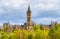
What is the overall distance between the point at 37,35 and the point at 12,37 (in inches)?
437

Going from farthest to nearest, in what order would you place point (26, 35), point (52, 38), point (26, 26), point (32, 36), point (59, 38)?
point (26, 26)
point (26, 35)
point (32, 36)
point (52, 38)
point (59, 38)

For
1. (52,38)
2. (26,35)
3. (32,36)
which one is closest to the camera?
(52,38)

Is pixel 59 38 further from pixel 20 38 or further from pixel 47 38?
pixel 20 38

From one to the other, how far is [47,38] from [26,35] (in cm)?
1221

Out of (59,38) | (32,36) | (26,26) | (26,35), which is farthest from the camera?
(26,26)

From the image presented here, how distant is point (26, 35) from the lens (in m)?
103

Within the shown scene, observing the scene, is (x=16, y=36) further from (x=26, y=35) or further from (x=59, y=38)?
(x=59, y=38)

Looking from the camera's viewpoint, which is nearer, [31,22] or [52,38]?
[52,38]

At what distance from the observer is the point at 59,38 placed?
278ft

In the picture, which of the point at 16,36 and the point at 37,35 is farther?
the point at 16,36

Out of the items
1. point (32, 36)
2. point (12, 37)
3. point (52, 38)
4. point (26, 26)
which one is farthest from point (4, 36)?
point (26, 26)

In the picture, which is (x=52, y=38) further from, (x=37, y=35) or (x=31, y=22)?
(x=31, y=22)

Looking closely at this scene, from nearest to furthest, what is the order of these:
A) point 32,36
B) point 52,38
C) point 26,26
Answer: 1. point 52,38
2. point 32,36
3. point 26,26

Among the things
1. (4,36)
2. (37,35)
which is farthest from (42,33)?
(4,36)
